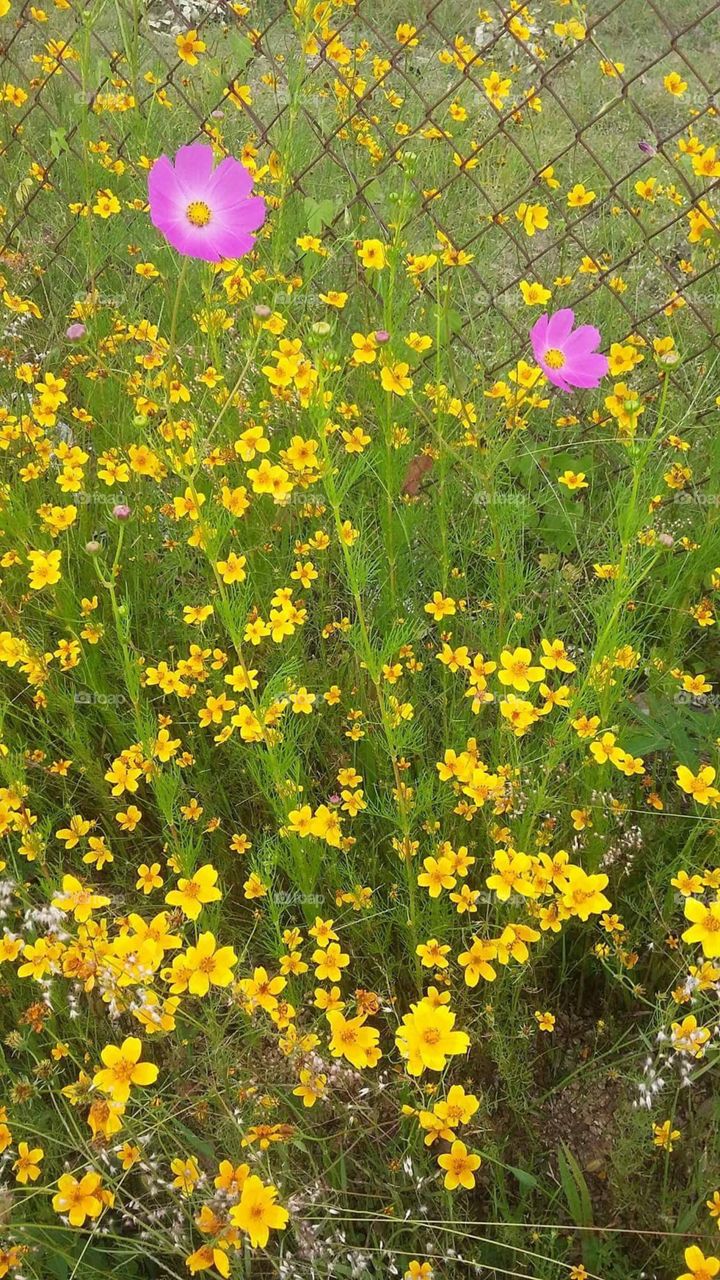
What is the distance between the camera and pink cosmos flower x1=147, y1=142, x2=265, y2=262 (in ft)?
4.48

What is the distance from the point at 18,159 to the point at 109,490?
1908mm

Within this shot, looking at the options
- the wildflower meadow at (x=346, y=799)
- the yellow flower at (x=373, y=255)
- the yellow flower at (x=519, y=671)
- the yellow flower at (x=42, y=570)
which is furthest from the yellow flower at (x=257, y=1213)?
the yellow flower at (x=373, y=255)

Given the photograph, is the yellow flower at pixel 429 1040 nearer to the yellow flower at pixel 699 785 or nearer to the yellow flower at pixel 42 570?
the yellow flower at pixel 699 785

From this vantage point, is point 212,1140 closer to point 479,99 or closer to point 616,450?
point 616,450

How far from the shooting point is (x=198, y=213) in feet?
4.70

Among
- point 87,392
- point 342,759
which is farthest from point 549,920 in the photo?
point 87,392

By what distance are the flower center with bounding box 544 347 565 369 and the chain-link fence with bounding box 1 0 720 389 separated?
0.21m

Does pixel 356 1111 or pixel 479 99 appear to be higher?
pixel 479 99

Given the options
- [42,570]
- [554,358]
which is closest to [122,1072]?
[42,570]

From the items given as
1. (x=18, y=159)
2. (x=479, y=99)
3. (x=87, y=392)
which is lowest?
(x=87, y=392)

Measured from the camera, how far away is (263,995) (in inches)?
47.0

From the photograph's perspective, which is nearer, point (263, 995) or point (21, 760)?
point (263, 995)

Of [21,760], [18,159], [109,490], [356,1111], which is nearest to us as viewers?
[356,1111]

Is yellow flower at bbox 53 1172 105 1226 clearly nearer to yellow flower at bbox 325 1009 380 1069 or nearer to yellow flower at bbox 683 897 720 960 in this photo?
yellow flower at bbox 325 1009 380 1069
